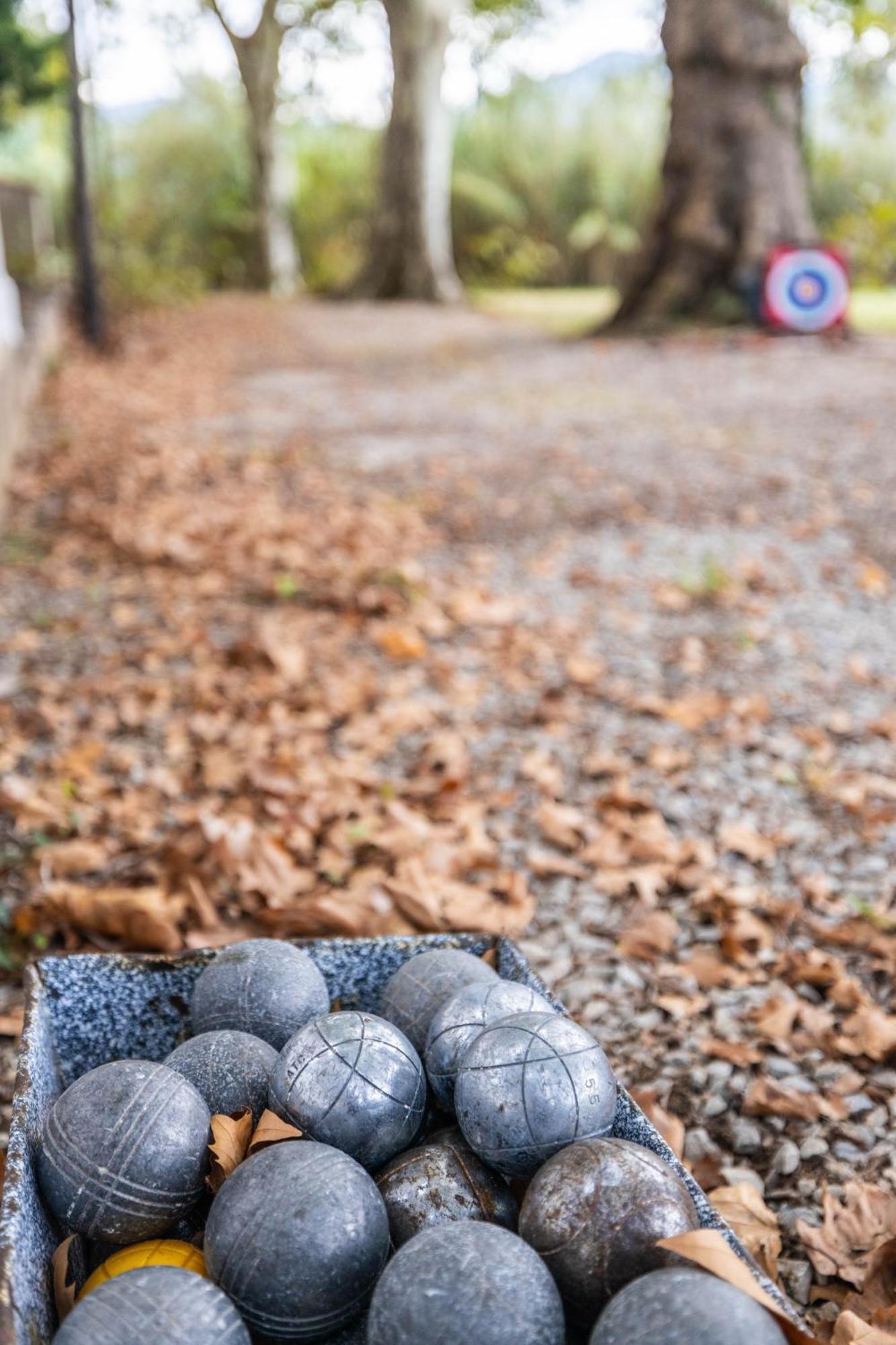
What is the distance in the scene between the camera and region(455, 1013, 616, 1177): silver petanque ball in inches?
77.7

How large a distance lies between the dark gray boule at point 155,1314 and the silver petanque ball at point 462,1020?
60 centimetres

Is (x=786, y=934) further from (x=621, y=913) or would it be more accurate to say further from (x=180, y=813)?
(x=180, y=813)

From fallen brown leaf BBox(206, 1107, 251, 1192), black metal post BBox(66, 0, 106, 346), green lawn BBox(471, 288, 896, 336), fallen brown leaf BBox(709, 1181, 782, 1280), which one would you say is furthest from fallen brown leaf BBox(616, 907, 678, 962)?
green lawn BBox(471, 288, 896, 336)

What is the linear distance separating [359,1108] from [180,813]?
7.11 feet

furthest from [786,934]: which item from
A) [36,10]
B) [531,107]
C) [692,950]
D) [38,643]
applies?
[531,107]

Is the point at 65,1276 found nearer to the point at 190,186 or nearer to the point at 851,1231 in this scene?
the point at 851,1231

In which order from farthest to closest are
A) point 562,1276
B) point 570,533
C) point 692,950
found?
1. point 570,533
2. point 692,950
3. point 562,1276

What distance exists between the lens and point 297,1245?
1768mm

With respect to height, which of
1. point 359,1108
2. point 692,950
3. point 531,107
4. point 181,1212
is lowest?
point 692,950

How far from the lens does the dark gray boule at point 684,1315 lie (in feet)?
5.08

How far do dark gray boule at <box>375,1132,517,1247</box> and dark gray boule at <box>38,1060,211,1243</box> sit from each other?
1.12 feet

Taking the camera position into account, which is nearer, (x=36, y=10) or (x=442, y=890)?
(x=442, y=890)

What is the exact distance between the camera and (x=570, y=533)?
23.5 feet

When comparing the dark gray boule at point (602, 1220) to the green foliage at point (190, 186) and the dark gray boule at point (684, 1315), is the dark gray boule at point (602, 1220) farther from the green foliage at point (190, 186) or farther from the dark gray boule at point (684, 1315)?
the green foliage at point (190, 186)
